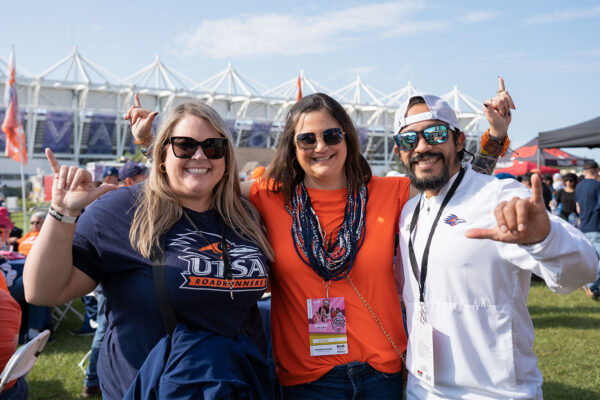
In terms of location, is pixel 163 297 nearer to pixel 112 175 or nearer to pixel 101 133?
pixel 112 175

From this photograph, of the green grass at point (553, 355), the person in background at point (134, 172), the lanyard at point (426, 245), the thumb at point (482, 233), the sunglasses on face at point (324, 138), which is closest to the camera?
the thumb at point (482, 233)

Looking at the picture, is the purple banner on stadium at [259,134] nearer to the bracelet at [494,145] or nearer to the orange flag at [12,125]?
the orange flag at [12,125]

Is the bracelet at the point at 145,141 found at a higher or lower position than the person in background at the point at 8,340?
higher

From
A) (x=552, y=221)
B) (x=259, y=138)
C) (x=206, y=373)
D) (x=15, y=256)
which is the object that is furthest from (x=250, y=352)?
(x=259, y=138)

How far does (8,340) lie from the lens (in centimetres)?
261

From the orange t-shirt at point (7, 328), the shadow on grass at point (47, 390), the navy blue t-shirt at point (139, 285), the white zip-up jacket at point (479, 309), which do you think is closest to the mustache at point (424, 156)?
the white zip-up jacket at point (479, 309)

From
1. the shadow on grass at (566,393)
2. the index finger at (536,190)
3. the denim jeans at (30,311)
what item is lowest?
the shadow on grass at (566,393)

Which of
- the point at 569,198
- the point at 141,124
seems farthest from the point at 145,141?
the point at 569,198

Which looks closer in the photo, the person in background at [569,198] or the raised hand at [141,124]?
the raised hand at [141,124]

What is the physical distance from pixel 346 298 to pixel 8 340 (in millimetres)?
2023

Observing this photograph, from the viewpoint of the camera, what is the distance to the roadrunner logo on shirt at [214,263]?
182cm

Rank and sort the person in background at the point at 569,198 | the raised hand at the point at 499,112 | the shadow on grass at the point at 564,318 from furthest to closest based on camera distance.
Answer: the person in background at the point at 569,198 → the shadow on grass at the point at 564,318 → the raised hand at the point at 499,112

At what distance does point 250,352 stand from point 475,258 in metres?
0.98

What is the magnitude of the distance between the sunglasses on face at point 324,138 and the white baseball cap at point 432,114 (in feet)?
1.06
